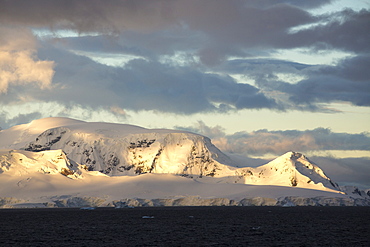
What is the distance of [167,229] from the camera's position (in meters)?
148

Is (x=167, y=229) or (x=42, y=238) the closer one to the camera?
(x=42, y=238)

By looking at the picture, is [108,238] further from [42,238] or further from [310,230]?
[310,230]

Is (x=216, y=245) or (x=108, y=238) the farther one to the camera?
(x=108, y=238)

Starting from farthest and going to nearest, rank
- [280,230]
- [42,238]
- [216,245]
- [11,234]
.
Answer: [280,230], [11,234], [42,238], [216,245]

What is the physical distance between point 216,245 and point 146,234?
27153 millimetres

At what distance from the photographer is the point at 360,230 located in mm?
147250

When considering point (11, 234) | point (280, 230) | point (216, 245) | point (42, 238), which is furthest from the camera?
point (280, 230)

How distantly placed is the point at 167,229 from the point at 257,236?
93.8 feet

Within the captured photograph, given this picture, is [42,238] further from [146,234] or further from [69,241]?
[146,234]

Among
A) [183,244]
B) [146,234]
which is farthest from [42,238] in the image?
[183,244]

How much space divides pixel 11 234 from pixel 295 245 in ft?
216

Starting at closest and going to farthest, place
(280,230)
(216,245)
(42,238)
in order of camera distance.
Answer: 1. (216,245)
2. (42,238)
3. (280,230)

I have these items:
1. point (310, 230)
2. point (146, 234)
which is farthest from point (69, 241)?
point (310, 230)

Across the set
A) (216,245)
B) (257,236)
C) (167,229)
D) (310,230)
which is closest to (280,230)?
(310,230)
